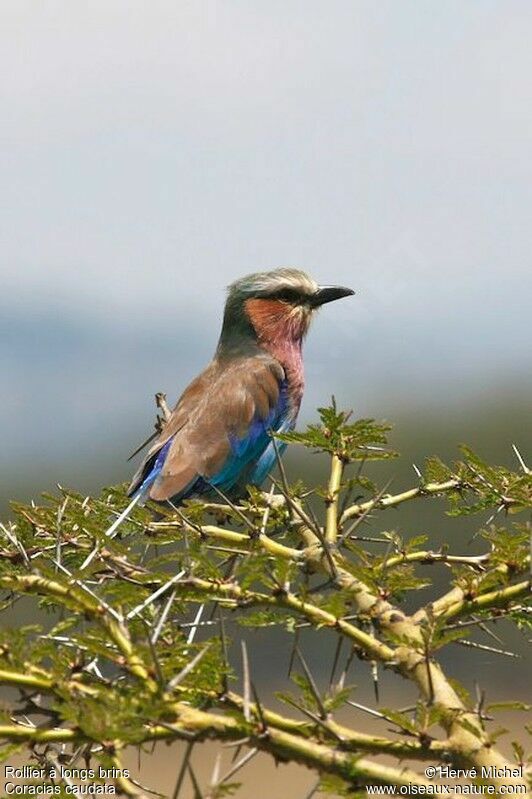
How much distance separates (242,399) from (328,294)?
935 millimetres

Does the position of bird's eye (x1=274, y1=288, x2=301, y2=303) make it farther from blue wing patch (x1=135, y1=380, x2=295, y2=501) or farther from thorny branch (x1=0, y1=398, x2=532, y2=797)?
thorny branch (x1=0, y1=398, x2=532, y2=797)

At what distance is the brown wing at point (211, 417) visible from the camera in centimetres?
541

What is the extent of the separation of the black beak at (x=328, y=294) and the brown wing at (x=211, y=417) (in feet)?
1.43

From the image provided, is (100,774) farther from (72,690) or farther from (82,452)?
(82,452)

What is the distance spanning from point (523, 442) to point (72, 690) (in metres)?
21.0

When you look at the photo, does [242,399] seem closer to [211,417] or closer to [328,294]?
[211,417]

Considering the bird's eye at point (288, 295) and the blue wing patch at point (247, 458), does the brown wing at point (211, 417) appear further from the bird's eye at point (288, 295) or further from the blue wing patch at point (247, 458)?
the bird's eye at point (288, 295)

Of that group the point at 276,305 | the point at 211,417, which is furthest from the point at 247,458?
the point at 276,305

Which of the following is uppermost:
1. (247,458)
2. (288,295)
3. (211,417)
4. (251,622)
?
(288,295)

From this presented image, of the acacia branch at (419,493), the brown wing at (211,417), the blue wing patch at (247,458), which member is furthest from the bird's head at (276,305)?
the acacia branch at (419,493)

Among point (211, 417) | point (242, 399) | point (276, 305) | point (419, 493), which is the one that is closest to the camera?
point (419, 493)

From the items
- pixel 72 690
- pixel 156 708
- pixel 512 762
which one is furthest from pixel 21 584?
pixel 512 762

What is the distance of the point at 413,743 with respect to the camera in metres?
2.21

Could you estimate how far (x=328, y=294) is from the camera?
22.6ft
